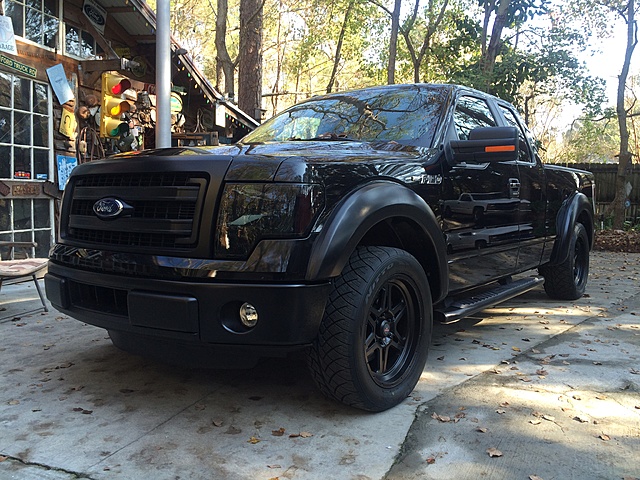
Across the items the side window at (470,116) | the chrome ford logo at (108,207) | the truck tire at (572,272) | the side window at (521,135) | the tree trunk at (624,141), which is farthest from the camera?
the tree trunk at (624,141)

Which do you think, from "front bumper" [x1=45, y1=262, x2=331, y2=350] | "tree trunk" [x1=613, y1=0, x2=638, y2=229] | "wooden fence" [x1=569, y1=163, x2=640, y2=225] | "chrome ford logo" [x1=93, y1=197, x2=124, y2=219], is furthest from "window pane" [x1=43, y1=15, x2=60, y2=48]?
"wooden fence" [x1=569, y1=163, x2=640, y2=225]

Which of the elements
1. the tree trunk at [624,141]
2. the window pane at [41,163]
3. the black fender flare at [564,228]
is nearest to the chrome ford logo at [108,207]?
the black fender flare at [564,228]

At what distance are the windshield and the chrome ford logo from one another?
1490mm

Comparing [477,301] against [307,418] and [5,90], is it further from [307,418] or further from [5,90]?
[5,90]

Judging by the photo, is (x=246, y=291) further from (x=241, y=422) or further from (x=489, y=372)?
(x=489, y=372)

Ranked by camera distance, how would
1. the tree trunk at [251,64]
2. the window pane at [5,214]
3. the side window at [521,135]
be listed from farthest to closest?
the tree trunk at [251,64] → the window pane at [5,214] → the side window at [521,135]

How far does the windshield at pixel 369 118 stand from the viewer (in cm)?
391

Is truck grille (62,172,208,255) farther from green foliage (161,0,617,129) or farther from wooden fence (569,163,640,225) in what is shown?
wooden fence (569,163,640,225)

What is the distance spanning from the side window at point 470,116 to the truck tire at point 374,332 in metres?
1.38

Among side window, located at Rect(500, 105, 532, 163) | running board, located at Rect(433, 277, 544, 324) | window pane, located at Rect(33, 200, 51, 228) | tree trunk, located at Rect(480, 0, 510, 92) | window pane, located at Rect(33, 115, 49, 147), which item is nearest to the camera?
running board, located at Rect(433, 277, 544, 324)

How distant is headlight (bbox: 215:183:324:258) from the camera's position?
105 inches

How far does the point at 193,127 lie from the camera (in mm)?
10672

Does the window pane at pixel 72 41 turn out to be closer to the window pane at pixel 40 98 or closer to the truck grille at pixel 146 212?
the window pane at pixel 40 98

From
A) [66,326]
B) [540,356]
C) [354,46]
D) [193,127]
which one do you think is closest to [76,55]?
[193,127]
